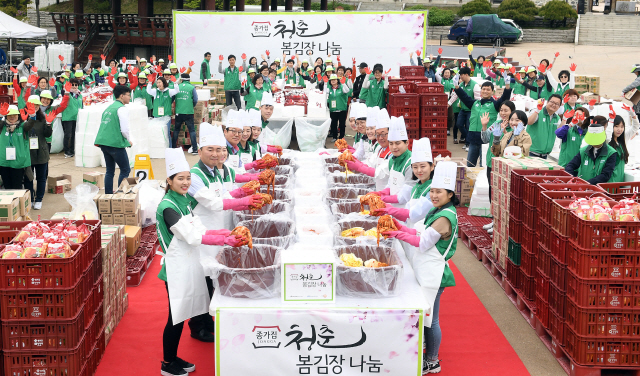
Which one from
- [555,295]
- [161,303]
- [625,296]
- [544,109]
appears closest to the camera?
[625,296]

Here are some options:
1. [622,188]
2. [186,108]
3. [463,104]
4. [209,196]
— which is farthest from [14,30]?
[622,188]

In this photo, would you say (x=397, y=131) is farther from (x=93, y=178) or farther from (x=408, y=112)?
(x=93, y=178)

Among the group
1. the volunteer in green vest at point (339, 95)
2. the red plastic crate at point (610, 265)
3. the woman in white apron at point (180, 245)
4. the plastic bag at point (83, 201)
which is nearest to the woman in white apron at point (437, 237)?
the red plastic crate at point (610, 265)

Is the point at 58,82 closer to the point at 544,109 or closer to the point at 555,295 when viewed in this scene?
the point at 544,109

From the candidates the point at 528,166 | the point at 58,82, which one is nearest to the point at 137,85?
the point at 58,82

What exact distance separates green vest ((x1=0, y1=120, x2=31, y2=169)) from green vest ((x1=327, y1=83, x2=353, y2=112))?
7.39 metres

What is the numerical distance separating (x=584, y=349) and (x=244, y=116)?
14.8ft

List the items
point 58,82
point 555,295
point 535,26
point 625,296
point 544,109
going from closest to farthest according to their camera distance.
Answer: point 625,296
point 555,295
point 544,109
point 58,82
point 535,26

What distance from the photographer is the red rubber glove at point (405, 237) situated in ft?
16.1

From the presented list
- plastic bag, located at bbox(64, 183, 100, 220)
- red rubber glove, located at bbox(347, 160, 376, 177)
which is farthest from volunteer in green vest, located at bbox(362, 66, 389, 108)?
plastic bag, located at bbox(64, 183, 100, 220)

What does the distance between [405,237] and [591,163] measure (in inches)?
141

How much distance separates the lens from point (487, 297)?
7.13m

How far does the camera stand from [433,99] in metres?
11.9

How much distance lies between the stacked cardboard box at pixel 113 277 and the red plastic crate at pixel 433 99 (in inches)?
268
